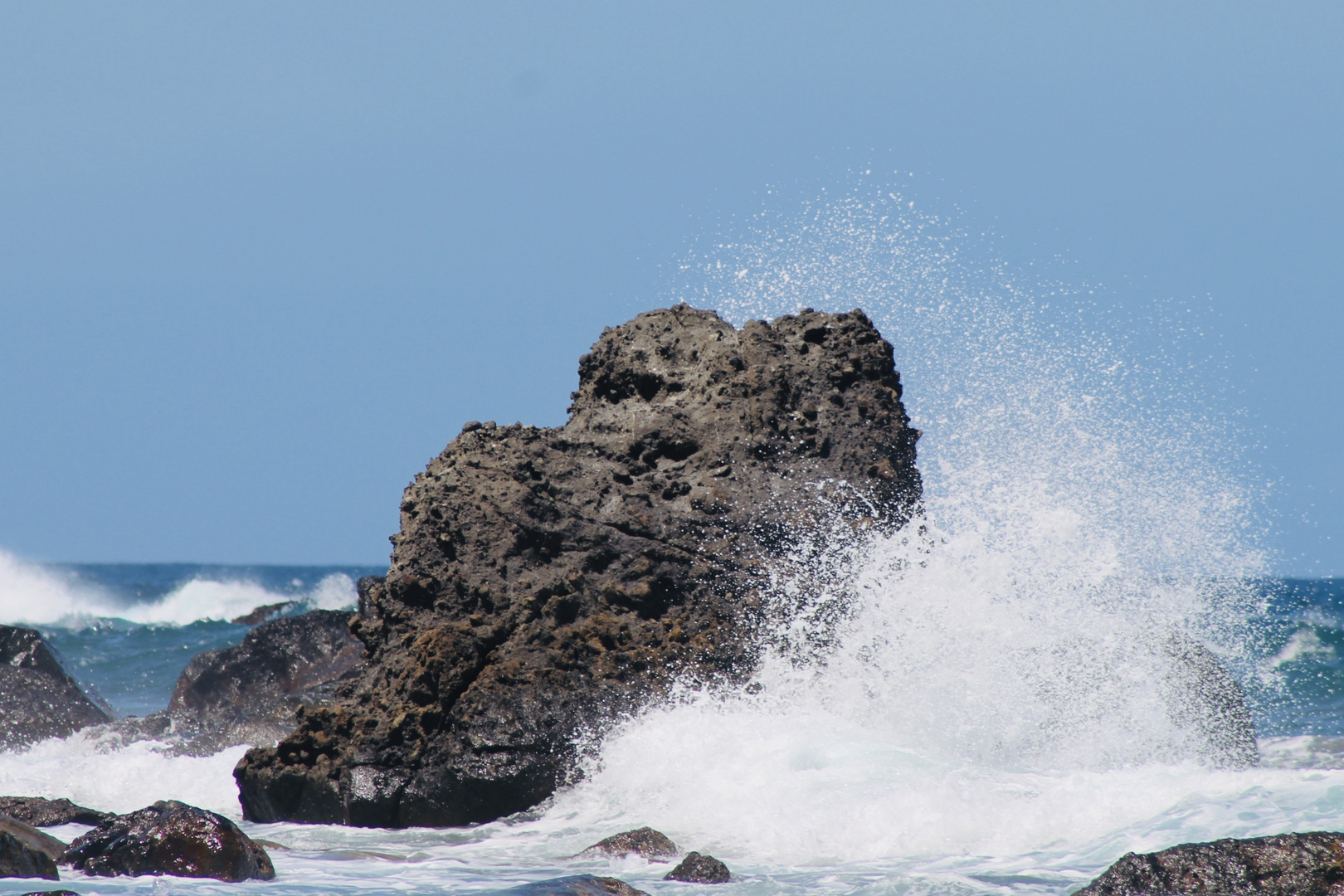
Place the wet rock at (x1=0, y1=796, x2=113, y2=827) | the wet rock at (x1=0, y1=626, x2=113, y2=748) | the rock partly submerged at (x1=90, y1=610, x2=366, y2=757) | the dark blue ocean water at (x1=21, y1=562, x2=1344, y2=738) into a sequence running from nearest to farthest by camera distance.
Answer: the wet rock at (x1=0, y1=796, x2=113, y2=827) < the rock partly submerged at (x1=90, y1=610, x2=366, y2=757) < the wet rock at (x1=0, y1=626, x2=113, y2=748) < the dark blue ocean water at (x1=21, y1=562, x2=1344, y2=738)

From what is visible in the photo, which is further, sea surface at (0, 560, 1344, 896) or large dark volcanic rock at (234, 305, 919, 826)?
large dark volcanic rock at (234, 305, 919, 826)

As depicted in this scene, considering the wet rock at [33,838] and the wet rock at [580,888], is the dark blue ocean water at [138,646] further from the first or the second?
the wet rock at [580,888]

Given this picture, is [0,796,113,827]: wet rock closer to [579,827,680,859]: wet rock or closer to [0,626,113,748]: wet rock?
[579,827,680,859]: wet rock

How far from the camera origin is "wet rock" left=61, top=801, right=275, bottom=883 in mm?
4895

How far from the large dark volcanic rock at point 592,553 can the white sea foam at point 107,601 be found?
28.9m

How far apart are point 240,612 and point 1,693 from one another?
27917 mm

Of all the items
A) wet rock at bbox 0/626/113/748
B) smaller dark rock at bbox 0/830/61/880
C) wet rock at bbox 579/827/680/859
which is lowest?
wet rock at bbox 579/827/680/859

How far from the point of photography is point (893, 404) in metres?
8.09

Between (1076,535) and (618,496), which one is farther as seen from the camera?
(1076,535)

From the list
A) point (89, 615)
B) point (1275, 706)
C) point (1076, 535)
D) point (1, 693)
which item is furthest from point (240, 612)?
point (1076, 535)

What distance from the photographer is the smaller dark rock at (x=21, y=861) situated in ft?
15.4

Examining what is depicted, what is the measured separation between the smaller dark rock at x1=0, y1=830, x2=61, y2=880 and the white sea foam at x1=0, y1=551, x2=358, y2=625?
102 feet

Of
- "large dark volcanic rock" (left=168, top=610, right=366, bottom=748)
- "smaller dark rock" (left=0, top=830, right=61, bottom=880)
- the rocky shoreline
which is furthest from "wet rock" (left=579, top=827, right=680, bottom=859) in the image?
"large dark volcanic rock" (left=168, top=610, right=366, bottom=748)

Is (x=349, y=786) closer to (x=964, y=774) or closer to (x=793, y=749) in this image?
(x=793, y=749)
